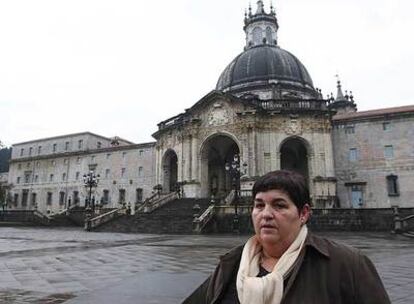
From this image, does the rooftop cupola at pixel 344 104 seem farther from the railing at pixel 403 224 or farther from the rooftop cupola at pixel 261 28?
the railing at pixel 403 224

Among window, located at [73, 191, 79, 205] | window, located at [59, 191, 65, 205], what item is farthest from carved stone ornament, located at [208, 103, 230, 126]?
window, located at [59, 191, 65, 205]

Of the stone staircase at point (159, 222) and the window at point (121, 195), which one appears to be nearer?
the stone staircase at point (159, 222)

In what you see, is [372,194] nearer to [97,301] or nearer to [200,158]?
[200,158]

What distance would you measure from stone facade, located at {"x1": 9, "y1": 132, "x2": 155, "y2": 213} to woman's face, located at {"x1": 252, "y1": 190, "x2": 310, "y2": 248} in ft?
166

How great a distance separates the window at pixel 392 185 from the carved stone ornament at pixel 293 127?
9862 millimetres

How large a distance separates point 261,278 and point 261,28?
195ft

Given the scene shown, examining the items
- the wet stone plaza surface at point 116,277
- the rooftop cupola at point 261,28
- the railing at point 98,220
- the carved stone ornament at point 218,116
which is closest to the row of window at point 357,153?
the carved stone ornament at point 218,116

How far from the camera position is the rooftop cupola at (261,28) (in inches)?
2261

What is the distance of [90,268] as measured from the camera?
950cm

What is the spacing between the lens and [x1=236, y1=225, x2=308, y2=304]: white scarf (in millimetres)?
1927

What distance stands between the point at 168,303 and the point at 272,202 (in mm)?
4019

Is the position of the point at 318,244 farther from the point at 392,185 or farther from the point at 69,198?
the point at 69,198

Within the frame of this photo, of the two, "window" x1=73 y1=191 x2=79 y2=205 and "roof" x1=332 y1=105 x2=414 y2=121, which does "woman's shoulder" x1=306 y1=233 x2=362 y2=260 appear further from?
"window" x1=73 y1=191 x2=79 y2=205

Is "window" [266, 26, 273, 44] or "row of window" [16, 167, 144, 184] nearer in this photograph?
"row of window" [16, 167, 144, 184]
